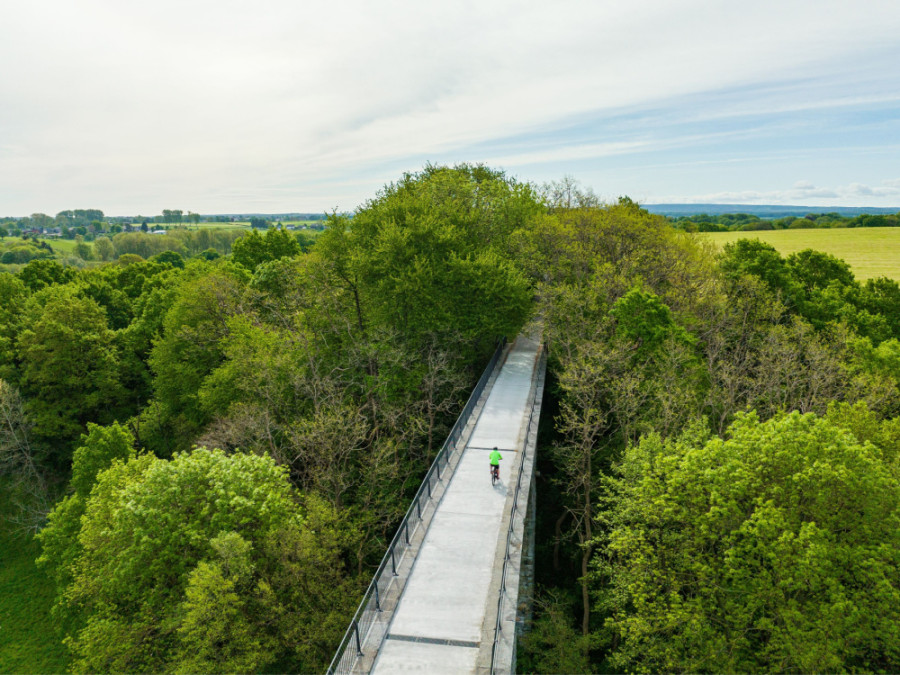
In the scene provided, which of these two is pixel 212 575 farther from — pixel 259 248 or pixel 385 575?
pixel 259 248

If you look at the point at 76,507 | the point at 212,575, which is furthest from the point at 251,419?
the point at 212,575

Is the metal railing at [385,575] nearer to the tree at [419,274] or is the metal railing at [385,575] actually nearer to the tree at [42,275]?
the tree at [419,274]

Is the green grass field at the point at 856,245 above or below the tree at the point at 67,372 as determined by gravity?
above

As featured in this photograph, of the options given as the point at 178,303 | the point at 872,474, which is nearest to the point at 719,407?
the point at 872,474

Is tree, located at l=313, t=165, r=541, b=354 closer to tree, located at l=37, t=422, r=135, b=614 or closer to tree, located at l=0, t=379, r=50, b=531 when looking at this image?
tree, located at l=37, t=422, r=135, b=614

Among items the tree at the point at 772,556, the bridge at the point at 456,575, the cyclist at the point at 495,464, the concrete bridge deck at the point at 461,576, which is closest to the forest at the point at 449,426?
the tree at the point at 772,556

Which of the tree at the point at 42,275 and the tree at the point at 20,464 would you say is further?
the tree at the point at 42,275
